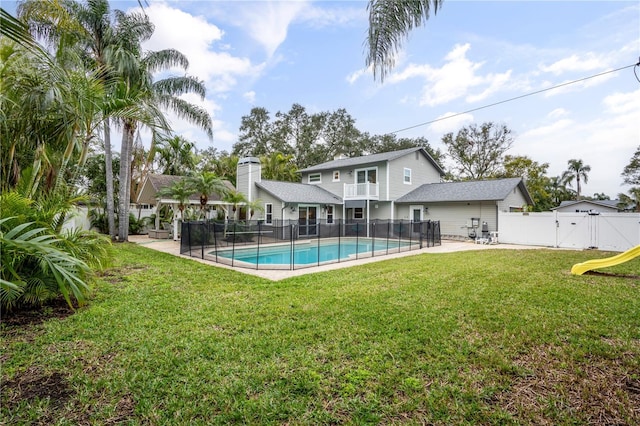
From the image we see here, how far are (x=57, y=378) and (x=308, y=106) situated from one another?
36.1 metres

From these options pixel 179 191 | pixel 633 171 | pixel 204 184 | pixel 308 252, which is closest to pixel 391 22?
pixel 308 252

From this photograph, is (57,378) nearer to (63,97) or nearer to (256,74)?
(63,97)

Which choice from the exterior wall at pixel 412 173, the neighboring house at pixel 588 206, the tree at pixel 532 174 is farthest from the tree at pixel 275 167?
the neighboring house at pixel 588 206

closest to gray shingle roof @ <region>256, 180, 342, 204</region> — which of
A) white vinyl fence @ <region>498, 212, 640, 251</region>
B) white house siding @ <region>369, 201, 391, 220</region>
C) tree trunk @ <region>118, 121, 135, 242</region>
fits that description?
white house siding @ <region>369, 201, 391, 220</region>

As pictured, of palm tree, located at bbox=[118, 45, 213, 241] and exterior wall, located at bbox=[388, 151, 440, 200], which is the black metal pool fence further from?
palm tree, located at bbox=[118, 45, 213, 241]

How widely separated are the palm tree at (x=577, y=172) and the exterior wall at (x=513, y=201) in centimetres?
3066

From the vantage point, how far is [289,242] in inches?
513

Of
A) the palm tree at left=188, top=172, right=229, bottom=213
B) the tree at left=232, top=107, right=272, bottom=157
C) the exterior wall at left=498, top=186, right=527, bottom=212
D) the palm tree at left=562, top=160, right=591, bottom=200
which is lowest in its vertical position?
the exterior wall at left=498, top=186, right=527, bottom=212

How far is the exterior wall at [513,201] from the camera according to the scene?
17.3 metres

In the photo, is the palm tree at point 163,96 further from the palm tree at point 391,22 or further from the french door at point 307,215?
the palm tree at point 391,22

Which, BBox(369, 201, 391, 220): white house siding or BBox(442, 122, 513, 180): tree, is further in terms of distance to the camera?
BBox(442, 122, 513, 180): tree

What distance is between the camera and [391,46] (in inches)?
186

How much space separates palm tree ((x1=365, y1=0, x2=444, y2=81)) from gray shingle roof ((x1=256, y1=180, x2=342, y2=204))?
13670 mm

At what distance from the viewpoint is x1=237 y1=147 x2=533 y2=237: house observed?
1797 cm
